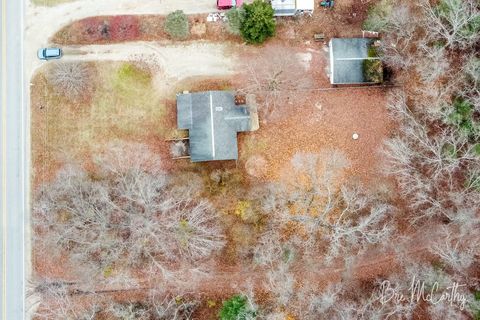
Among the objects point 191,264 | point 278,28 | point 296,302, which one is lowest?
point 296,302

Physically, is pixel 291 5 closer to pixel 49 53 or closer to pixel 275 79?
pixel 275 79

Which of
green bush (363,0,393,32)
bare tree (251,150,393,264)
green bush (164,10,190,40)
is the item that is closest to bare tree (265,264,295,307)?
bare tree (251,150,393,264)

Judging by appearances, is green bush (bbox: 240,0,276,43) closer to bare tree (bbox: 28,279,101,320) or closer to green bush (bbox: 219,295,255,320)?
green bush (bbox: 219,295,255,320)

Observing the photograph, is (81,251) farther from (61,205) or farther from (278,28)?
(278,28)

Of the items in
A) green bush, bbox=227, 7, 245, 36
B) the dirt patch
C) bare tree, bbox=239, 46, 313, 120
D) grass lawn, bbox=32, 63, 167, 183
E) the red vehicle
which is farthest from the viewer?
the dirt patch

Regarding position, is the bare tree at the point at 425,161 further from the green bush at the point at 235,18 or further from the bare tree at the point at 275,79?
the green bush at the point at 235,18

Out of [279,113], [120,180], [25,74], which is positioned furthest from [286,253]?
[25,74]
